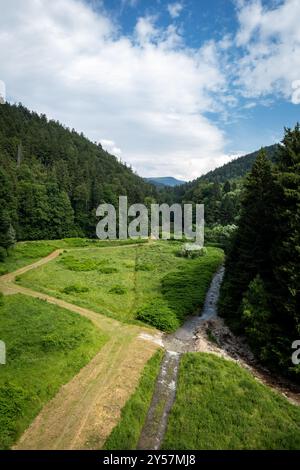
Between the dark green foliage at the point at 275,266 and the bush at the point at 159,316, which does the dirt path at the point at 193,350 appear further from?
the dark green foliage at the point at 275,266

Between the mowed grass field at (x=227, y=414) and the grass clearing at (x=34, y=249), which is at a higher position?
the grass clearing at (x=34, y=249)

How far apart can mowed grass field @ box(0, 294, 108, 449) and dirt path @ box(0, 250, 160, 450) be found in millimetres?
618

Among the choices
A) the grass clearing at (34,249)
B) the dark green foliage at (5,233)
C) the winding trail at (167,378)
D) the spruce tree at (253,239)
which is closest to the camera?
the winding trail at (167,378)

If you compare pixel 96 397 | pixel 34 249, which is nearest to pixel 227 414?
pixel 96 397

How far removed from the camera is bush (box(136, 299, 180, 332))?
3059 cm

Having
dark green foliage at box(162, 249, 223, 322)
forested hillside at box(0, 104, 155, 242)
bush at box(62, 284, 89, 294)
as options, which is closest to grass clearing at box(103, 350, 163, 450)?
dark green foliage at box(162, 249, 223, 322)

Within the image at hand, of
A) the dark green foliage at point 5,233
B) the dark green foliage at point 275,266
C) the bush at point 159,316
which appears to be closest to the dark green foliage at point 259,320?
the dark green foliage at point 275,266

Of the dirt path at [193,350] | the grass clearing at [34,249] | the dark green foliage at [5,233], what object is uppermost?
the dark green foliage at [5,233]

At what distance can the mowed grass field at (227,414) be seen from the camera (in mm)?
16203

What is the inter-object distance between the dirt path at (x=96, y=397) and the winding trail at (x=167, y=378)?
4.87 ft
